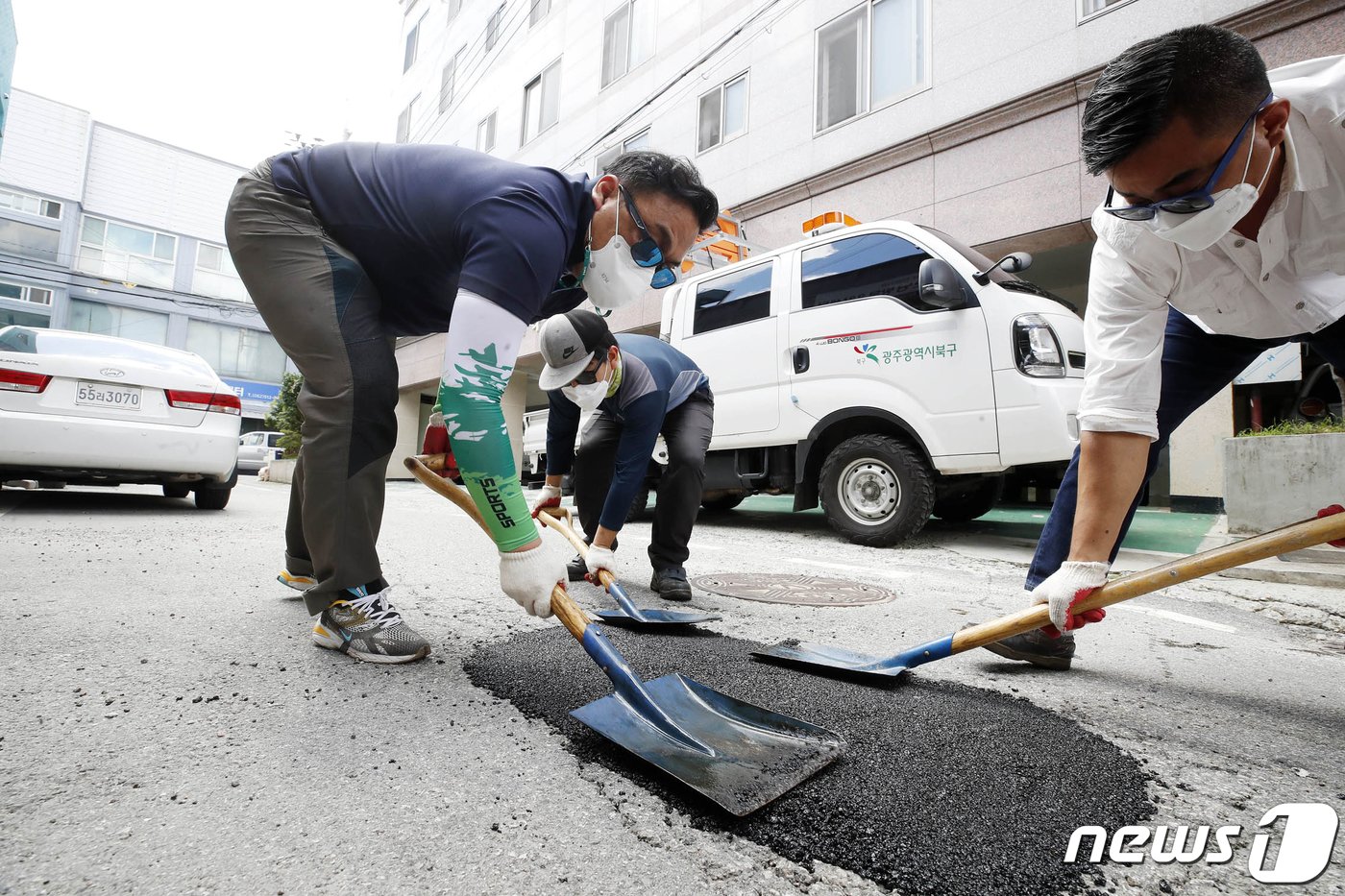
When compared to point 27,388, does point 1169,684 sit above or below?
below

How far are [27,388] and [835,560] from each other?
17.1ft

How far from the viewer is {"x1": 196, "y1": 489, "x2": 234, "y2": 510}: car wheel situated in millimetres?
5523

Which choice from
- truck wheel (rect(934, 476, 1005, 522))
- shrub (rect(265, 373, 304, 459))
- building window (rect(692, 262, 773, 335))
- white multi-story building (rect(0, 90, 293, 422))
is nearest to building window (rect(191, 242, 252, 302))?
white multi-story building (rect(0, 90, 293, 422))

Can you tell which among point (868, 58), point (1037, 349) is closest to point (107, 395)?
point (1037, 349)

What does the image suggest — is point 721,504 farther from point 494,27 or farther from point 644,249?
point 494,27

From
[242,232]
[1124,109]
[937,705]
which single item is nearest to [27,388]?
[242,232]

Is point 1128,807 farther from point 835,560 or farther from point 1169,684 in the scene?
point 835,560

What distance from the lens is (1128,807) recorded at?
1.05 metres

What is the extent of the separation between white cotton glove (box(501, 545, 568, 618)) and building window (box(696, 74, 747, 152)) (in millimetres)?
9607

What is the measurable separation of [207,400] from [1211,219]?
19.0 ft

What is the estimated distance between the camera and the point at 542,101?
46.9ft

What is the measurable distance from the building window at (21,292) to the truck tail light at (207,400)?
2603 cm

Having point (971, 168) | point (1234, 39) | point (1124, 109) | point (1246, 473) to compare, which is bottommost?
point (1246, 473)

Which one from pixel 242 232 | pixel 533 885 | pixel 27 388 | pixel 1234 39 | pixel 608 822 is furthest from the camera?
pixel 27 388
